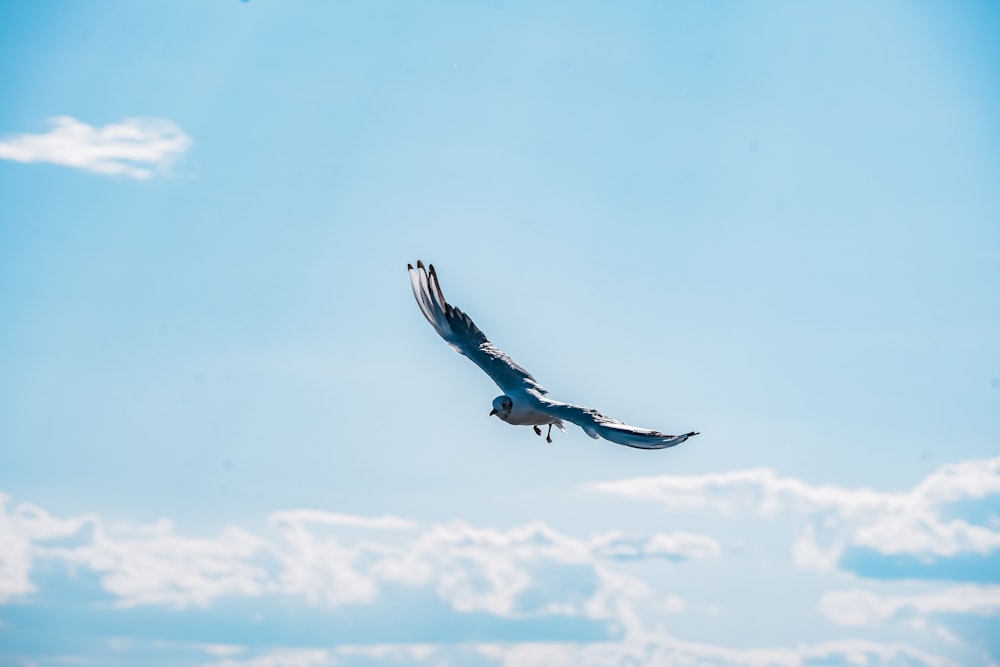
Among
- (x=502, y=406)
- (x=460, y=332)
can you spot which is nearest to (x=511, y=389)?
(x=502, y=406)

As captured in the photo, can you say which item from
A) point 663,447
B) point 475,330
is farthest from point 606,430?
point 475,330

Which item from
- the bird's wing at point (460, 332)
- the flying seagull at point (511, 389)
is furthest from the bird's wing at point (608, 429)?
the bird's wing at point (460, 332)

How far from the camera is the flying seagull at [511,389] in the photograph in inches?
3054

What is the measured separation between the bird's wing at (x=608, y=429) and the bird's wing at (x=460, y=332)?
6475 mm

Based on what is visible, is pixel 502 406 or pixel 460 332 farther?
pixel 460 332

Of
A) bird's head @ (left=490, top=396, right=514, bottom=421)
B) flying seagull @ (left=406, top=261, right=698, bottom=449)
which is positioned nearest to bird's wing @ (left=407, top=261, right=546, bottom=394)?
flying seagull @ (left=406, top=261, right=698, bottom=449)

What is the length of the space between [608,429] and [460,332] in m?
20.9

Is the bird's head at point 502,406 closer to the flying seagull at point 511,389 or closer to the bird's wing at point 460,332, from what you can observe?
the flying seagull at point 511,389

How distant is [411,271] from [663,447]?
2935 cm

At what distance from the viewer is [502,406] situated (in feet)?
284

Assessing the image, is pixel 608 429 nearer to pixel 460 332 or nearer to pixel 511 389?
pixel 511 389

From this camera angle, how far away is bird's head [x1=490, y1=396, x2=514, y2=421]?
284ft

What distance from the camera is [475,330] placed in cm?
9738

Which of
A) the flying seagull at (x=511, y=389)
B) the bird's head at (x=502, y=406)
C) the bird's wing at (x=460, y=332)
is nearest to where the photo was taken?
the flying seagull at (x=511, y=389)
